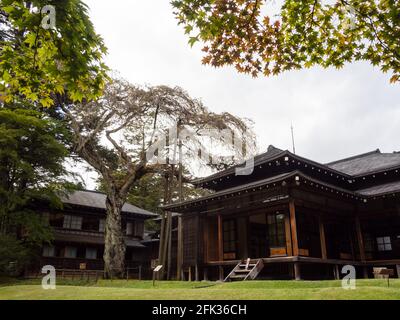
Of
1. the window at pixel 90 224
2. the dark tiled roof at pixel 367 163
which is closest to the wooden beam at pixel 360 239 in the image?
the dark tiled roof at pixel 367 163

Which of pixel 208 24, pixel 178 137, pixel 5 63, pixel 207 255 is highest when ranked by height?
pixel 178 137

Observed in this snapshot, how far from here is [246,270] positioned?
1608 cm

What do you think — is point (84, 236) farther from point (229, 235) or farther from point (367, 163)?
point (367, 163)

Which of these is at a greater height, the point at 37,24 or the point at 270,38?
the point at 270,38

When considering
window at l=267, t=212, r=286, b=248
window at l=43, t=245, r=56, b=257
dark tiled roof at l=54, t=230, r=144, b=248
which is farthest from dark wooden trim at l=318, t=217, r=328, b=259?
window at l=43, t=245, r=56, b=257

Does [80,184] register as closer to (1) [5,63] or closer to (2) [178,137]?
(2) [178,137]

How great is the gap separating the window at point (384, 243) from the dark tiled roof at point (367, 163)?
12.7ft

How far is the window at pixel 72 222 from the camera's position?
3147cm

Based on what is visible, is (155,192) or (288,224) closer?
(288,224)

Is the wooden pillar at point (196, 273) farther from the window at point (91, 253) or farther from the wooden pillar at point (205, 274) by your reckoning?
the window at point (91, 253)

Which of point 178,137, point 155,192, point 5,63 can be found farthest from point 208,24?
point 155,192
